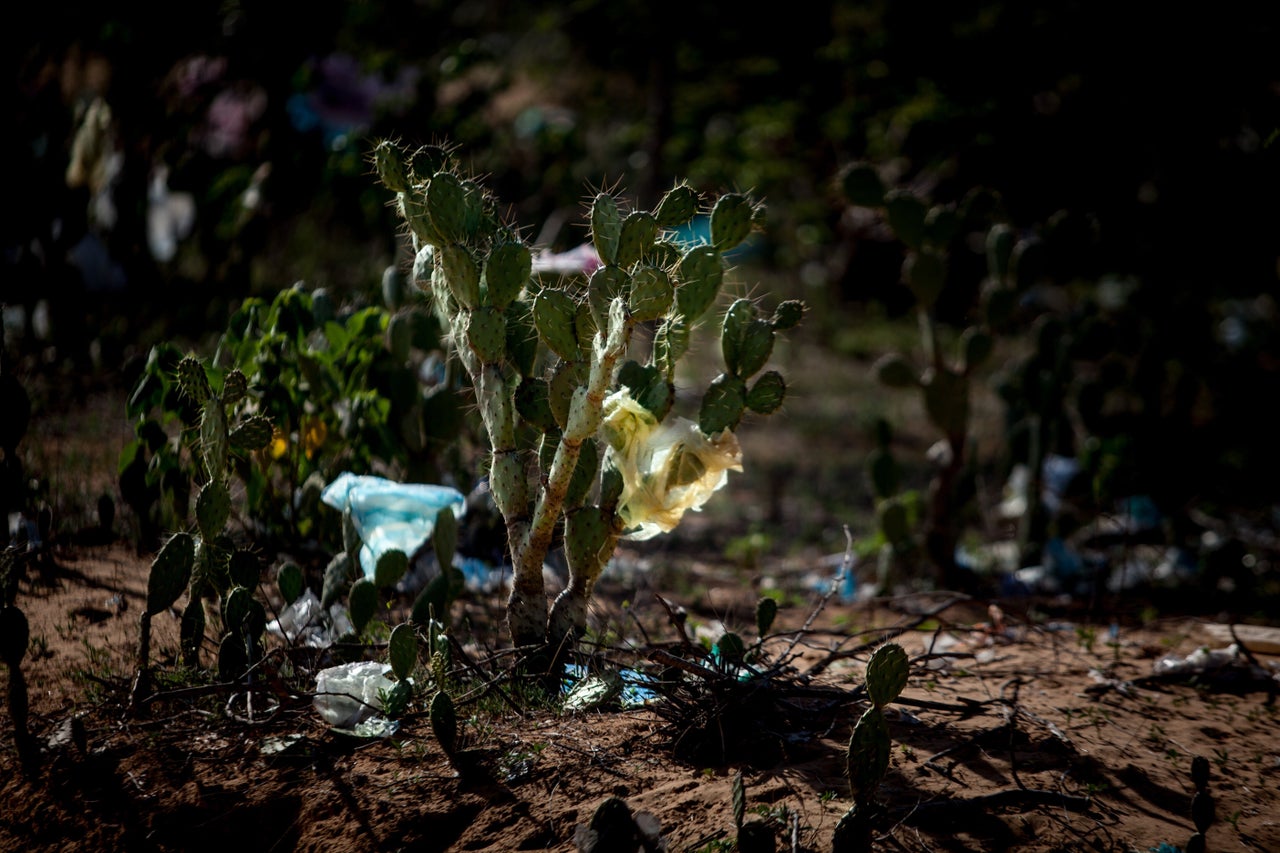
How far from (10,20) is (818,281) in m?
6.37

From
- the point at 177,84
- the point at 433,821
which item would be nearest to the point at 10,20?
the point at 177,84

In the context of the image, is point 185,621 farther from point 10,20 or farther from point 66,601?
point 10,20

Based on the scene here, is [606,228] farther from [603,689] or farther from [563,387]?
[603,689]

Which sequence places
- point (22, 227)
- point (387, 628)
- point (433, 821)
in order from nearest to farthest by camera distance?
point (433, 821) < point (387, 628) < point (22, 227)

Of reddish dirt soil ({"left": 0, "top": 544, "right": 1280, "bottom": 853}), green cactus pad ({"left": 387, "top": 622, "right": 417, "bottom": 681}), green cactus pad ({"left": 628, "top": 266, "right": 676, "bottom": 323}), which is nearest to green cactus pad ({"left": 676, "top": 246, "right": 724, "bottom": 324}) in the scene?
green cactus pad ({"left": 628, "top": 266, "right": 676, "bottom": 323})

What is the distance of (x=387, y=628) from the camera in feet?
8.46

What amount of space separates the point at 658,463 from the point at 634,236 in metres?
0.48

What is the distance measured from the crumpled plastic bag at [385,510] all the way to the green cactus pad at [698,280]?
846mm

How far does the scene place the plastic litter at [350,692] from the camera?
2158 mm

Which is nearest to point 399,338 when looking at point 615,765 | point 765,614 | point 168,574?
point 168,574

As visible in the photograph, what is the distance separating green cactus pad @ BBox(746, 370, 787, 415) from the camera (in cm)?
235

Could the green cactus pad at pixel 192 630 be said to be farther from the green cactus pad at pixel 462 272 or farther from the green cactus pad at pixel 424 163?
the green cactus pad at pixel 424 163

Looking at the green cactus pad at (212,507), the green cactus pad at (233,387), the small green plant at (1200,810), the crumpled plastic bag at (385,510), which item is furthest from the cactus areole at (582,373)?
the small green plant at (1200,810)

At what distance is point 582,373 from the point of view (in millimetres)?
2225
